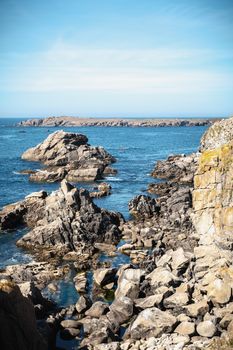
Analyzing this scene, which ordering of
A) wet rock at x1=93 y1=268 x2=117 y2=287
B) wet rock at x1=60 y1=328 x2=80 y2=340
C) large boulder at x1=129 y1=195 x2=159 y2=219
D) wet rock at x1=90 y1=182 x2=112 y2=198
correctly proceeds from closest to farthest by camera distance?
wet rock at x1=60 y1=328 x2=80 y2=340 < wet rock at x1=93 y1=268 x2=117 y2=287 < large boulder at x1=129 y1=195 x2=159 y2=219 < wet rock at x1=90 y1=182 x2=112 y2=198

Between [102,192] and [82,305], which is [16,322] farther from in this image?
[102,192]

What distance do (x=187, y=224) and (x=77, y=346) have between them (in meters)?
23.6

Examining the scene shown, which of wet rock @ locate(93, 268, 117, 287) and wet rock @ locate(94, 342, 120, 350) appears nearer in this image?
wet rock @ locate(94, 342, 120, 350)

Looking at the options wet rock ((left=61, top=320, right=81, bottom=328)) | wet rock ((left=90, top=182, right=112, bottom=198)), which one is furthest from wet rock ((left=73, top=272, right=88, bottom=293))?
wet rock ((left=90, top=182, right=112, bottom=198))

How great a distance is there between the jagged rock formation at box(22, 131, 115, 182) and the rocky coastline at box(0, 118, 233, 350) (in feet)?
89.2

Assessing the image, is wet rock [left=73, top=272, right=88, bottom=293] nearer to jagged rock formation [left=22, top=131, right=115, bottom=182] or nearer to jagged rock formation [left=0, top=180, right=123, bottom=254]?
jagged rock formation [left=0, top=180, right=123, bottom=254]

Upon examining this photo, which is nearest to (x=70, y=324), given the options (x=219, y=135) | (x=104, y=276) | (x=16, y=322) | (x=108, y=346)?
(x=108, y=346)

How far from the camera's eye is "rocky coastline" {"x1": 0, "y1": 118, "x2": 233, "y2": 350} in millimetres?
25922

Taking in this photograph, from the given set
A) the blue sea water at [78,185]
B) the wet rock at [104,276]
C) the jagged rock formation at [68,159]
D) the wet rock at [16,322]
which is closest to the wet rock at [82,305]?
the blue sea water at [78,185]

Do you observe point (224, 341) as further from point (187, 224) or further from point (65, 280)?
point (187, 224)

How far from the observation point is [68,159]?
100625mm

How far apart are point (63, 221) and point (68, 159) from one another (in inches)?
2120

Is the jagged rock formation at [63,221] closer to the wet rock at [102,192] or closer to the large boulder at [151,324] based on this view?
the wet rock at [102,192]

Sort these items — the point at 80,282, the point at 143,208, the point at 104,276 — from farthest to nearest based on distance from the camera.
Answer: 1. the point at 143,208
2. the point at 80,282
3. the point at 104,276
